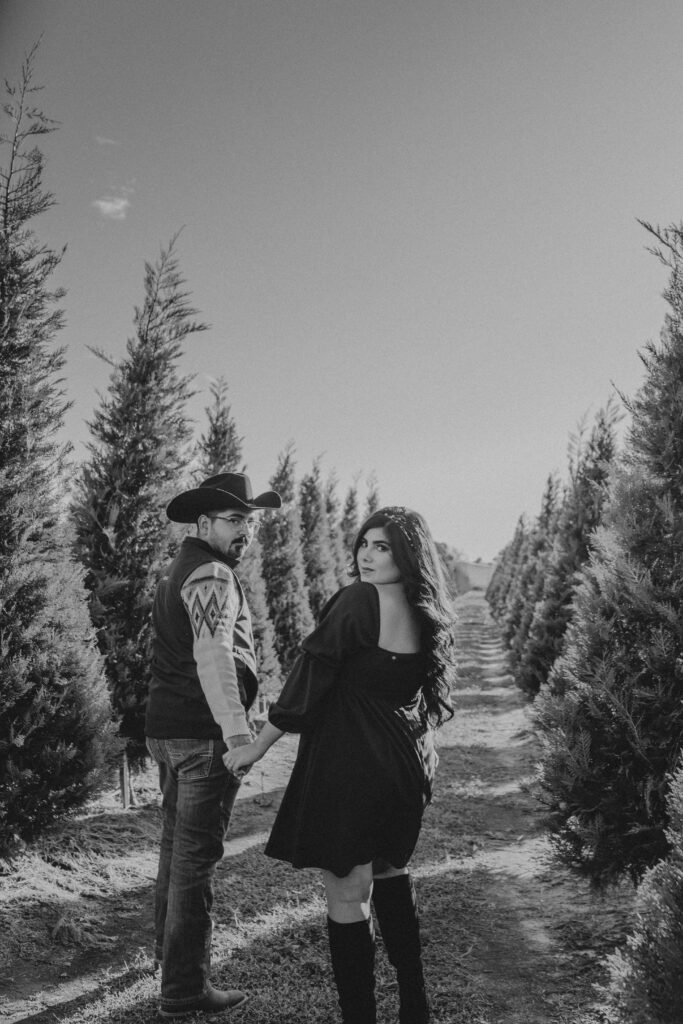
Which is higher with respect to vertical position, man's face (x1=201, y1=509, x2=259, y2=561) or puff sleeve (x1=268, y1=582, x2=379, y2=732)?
man's face (x1=201, y1=509, x2=259, y2=561)

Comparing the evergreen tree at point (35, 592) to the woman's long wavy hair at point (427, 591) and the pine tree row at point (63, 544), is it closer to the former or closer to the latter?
the pine tree row at point (63, 544)

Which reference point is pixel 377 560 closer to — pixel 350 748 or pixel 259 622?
pixel 350 748

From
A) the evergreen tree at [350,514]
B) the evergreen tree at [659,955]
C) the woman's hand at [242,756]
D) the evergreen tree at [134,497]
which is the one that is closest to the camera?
the evergreen tree at [659,955]

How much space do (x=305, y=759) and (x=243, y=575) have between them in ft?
21.7

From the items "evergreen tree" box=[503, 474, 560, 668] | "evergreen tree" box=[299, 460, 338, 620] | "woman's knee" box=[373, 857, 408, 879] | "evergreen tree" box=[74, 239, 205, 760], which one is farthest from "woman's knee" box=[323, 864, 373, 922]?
"evergreen tree" box=[299, 460, 338, 620]

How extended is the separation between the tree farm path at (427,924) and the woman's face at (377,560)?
85.0 inches

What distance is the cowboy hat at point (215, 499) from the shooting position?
3066 millimetres

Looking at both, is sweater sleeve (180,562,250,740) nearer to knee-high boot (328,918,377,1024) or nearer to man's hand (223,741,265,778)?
man's hand (223,741,265,778)

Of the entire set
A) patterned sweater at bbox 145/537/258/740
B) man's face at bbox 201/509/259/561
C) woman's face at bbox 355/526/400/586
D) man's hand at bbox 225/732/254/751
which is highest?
man's face at bbox 201/509/259/561

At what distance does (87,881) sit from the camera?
4215mm

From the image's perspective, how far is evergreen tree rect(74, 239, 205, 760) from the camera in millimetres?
5781

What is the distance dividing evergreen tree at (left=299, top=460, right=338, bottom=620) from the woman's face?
13.4 metres

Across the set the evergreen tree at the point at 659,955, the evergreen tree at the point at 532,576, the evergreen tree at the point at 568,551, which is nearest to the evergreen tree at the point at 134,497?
the evergreen tree at the point at 659,955

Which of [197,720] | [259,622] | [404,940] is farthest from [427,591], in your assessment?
[259,622]
